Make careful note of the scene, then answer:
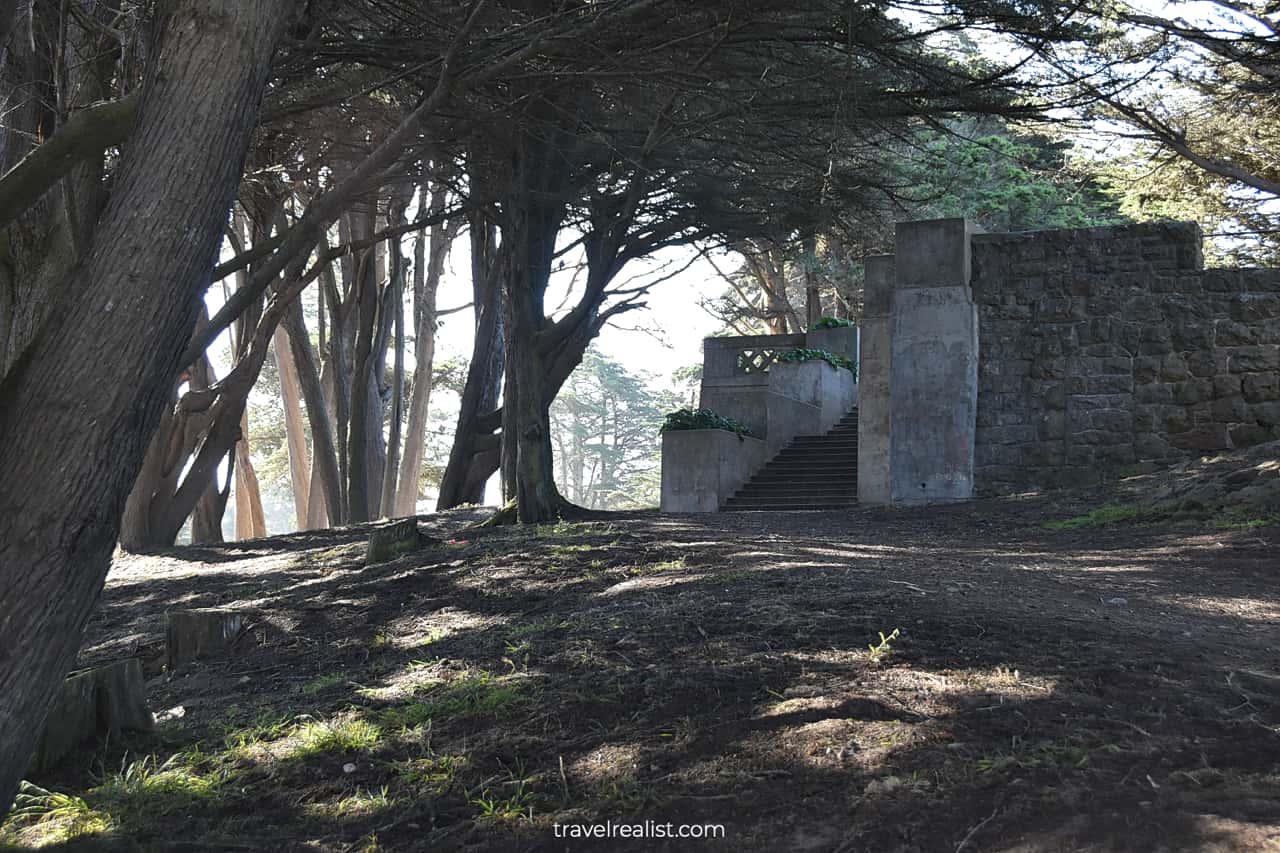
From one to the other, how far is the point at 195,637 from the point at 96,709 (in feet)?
5.90

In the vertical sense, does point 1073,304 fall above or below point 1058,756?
above

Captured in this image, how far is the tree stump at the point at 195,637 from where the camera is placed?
634 cm

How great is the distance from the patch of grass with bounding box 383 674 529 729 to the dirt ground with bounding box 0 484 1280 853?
0.02m

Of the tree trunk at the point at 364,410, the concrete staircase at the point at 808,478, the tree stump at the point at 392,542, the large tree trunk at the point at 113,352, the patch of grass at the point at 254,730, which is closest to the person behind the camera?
the large tree trunk at the point at 113,352

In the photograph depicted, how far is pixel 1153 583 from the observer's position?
6.18 m

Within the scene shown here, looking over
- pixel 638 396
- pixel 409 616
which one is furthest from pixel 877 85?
pixel 638 396

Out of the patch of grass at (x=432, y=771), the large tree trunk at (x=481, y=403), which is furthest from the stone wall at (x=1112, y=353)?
the patch of grass at (x=432, y=771)

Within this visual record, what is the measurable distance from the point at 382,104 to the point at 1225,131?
37.5 ft

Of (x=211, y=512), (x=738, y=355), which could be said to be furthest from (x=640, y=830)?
(x=738, y=355)

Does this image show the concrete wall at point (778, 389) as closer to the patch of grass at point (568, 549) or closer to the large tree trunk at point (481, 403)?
the large tree trunk at point (481, 403)

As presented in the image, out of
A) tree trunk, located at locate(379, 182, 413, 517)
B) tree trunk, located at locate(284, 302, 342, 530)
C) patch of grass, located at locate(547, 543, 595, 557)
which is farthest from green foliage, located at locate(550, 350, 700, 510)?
patch of grass, located at locate(547, 543, 595, 557)

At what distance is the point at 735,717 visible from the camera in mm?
3773

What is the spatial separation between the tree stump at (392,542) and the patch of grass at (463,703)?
4.60 m

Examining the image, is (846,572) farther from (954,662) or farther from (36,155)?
(36,155)
